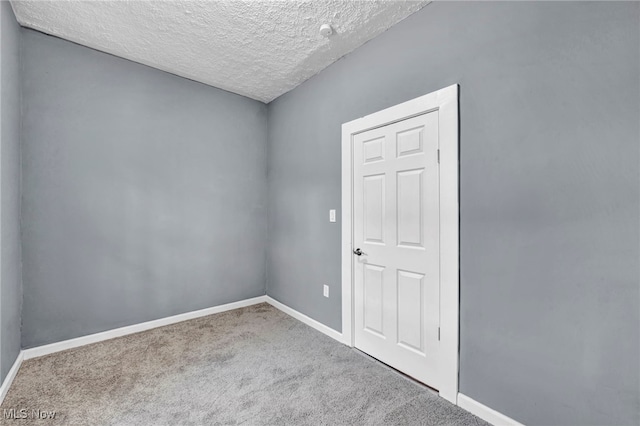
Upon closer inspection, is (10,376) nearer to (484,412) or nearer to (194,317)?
(194,317)

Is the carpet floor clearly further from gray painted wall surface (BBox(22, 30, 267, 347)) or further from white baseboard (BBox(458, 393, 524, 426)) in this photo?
gray painted wall surface (BBox(22, 30, 267, 347))

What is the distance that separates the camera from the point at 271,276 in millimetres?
3748

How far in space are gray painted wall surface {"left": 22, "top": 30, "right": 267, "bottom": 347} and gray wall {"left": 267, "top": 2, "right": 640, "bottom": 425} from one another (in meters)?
2.39

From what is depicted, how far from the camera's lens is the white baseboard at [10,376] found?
1.84 metres

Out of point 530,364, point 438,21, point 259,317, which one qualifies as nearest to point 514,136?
point 438,21

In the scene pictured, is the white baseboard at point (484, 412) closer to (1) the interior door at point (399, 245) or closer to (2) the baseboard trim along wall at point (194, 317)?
(2) the baseboard trim along wall at point (194, 317)

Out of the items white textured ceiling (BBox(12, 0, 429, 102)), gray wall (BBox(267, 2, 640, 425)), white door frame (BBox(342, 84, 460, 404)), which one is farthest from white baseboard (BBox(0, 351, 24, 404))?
gray wall (BBox(267, 2, 640, 425))

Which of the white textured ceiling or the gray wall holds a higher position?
the white textured ceiling

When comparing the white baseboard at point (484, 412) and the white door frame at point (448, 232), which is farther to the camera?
the white door frame at point (448, 232)

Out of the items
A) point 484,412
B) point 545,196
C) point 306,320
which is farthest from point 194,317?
point 545,196

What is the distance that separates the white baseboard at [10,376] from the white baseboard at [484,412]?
300cm

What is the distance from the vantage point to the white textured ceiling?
2.04 meters

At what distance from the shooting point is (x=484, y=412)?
65.6 inches

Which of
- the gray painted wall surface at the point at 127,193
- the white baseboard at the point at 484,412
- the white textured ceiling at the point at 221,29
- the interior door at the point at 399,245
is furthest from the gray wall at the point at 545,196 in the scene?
the gray painted wall surface at the point at 127,193
